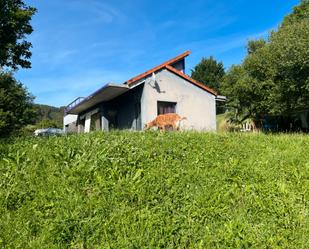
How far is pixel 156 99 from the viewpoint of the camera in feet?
46.0

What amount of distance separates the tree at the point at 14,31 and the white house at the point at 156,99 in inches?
204

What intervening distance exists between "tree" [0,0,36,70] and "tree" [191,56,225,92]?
35207 millimetres

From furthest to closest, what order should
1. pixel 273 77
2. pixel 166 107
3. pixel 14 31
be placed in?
pixel 273 77 → pixel 166 107 → pixel 14 31

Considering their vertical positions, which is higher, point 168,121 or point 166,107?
point 166,107

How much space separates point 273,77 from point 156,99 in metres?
6.50

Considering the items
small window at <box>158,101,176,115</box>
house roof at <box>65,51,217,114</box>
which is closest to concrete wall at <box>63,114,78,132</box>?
house roof at <box>65,51,217,114</box>

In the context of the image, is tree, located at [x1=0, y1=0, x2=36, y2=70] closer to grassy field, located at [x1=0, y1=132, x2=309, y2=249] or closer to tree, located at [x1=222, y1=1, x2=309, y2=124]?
grassy field, located at [x1=0, y1=132, x2=309, y2=249]

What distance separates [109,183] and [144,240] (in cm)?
101

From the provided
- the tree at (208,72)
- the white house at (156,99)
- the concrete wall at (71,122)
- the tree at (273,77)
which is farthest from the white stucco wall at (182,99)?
the tree at (208,72)

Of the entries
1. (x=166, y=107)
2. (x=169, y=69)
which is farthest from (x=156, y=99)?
(x=169, y=69)

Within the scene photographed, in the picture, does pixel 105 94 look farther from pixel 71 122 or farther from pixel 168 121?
pixel 71 122

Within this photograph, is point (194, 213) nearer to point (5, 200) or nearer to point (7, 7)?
point (5, 200)

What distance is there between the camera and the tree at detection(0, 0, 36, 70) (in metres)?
7.04

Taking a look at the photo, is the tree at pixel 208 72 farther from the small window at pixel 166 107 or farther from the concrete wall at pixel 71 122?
the small window at pixel 166 107
